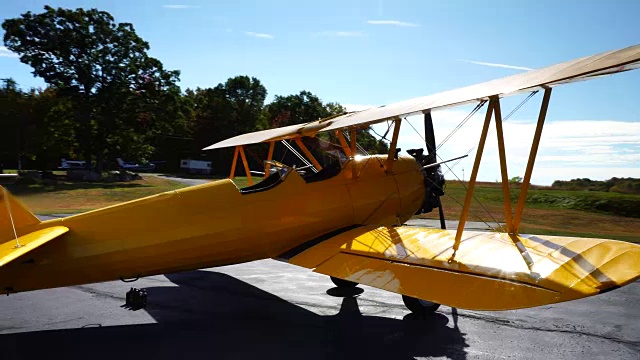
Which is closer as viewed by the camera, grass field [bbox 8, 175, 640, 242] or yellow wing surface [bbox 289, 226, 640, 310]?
yellow wing surface [bbox 289, 226, 640, 310]

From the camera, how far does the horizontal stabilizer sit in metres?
4.81

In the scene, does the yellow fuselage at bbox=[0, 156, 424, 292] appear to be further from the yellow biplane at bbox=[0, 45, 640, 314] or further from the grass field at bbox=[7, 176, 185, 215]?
the grass field at bbox=[7, 176, 185, 215]

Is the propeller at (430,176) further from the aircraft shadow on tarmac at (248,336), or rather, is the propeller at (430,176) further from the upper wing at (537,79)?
the aircraft shadow on tarmac at (248,336)

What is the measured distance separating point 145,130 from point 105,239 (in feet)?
120

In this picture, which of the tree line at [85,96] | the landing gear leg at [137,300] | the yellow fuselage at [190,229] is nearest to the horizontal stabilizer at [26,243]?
the yellow fuselage at [190,229]

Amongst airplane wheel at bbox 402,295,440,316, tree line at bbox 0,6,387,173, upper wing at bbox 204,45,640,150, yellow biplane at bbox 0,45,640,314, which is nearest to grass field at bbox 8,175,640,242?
tree line at bbox 0,6,387,173

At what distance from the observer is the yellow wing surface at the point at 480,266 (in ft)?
13.9

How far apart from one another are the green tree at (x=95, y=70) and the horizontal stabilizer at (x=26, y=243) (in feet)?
114

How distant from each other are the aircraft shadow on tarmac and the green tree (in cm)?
3444

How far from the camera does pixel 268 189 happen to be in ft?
22.6

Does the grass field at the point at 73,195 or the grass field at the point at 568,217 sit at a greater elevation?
the grass field at the point at 568,217

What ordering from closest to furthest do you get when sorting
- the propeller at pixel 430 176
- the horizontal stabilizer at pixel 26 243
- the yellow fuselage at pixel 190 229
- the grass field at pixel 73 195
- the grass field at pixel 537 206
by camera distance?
the horizontal stabilizer at pixel 26 243 → the yellow fuselage at pixel 190 229 → the propeller at pixel 430 176 → the grass field at pixel 537 206 → the grass field at pixel 73 195

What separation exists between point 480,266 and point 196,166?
5890 cm

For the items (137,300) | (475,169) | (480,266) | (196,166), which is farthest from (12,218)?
(196,166)
